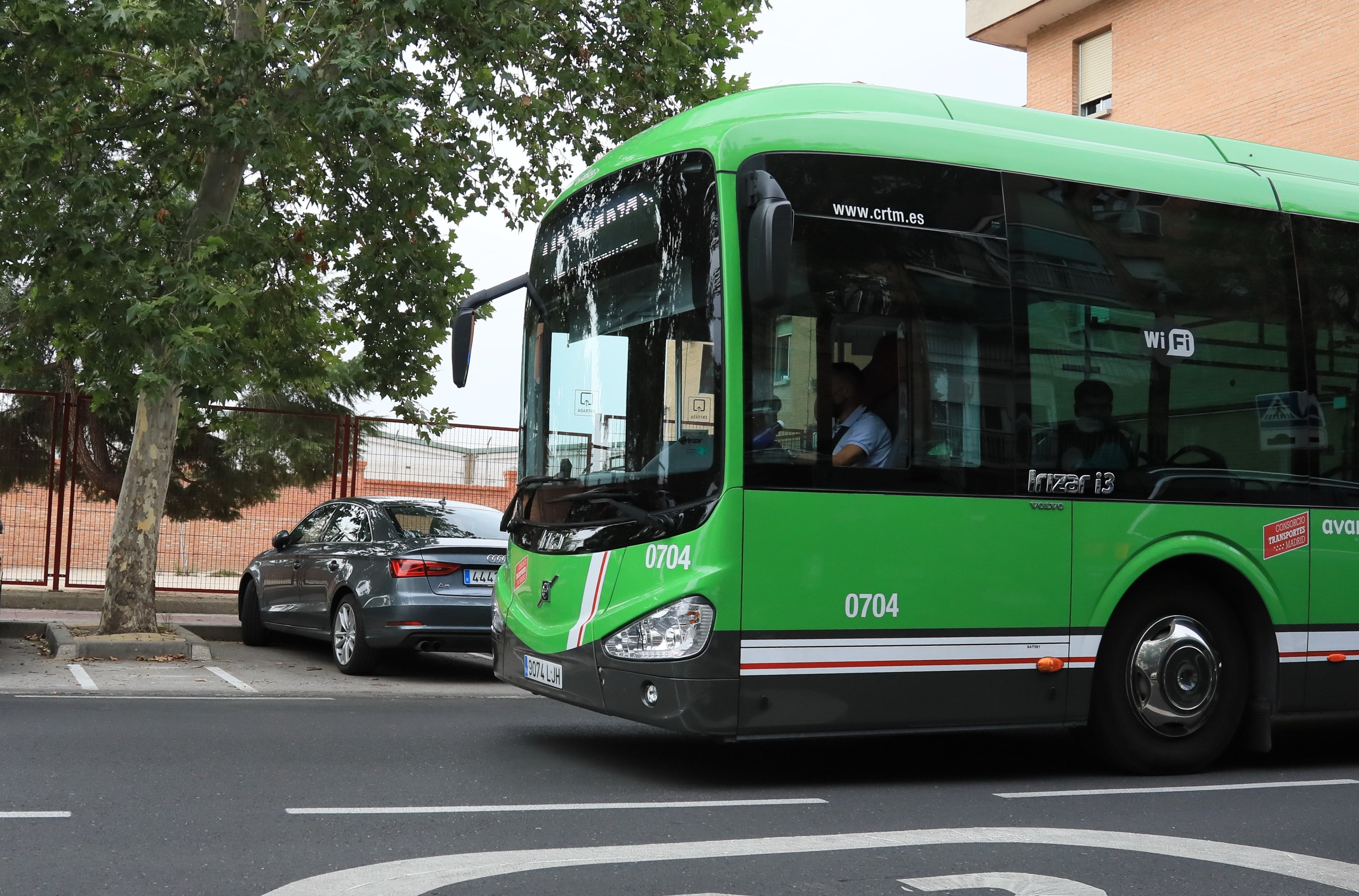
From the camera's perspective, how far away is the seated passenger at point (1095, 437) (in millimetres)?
7199

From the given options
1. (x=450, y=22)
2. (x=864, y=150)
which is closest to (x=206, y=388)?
(x=450, y=22)

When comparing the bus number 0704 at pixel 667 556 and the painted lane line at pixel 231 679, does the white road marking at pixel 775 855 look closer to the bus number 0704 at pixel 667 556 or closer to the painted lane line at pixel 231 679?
the bus number 0704 at pixel 667 556

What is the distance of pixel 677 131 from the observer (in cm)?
714

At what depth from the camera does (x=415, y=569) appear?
1132 centimetres

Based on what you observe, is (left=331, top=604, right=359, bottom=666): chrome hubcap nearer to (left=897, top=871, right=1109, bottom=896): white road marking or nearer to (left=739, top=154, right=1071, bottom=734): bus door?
(left=739, top=154, right=1071, bottom=734): bus door

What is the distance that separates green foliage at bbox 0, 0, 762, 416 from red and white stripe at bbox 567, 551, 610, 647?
202 inches

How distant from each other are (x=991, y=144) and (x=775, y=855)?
394 cm

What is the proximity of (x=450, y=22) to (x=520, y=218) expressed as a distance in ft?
9.95

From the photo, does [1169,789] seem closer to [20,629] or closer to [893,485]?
[893,485]

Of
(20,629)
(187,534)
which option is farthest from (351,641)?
(187,534)

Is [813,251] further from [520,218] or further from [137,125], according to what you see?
[520,218]

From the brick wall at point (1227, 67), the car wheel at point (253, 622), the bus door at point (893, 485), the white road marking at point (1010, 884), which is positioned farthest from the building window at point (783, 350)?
the brick wall at point (1227, 67)

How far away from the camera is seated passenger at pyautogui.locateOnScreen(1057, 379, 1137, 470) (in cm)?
720

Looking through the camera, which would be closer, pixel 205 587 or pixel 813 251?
pixel 813 251
